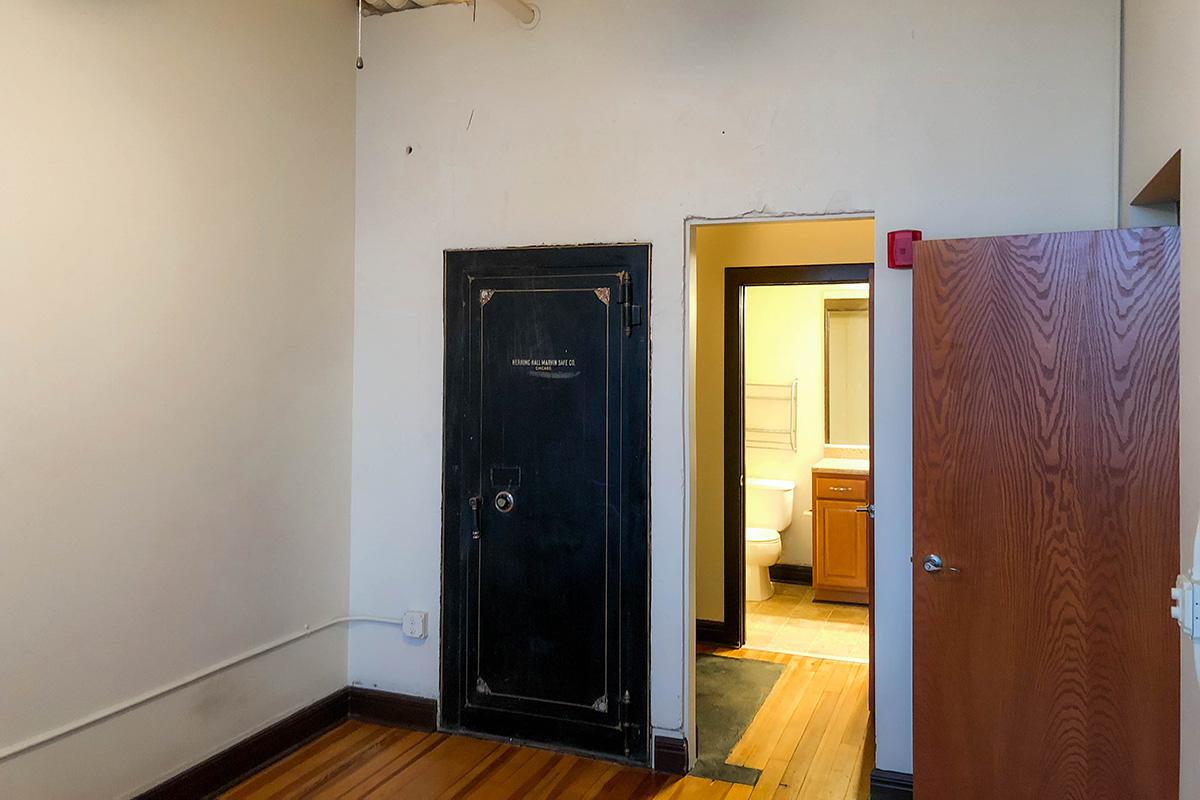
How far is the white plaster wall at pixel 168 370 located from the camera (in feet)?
8.27

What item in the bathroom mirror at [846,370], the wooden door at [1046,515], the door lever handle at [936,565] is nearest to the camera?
the wooden door at [1046,515]

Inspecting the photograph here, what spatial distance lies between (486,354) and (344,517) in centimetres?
96

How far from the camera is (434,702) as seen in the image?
3719 mm

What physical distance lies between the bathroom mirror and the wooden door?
3762 millimetres

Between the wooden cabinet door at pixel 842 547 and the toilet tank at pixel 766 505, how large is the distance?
1.35 feet

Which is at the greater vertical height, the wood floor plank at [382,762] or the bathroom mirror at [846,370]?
the bathroom mirror at [846,370]

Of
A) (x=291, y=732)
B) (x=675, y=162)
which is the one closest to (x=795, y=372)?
(x=675, y=162)

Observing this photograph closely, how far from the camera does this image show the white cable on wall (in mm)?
2528

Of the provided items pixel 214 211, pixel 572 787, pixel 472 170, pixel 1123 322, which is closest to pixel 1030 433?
pixel 1123 322

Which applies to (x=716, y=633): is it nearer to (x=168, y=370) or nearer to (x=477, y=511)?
(x=477, y=511)

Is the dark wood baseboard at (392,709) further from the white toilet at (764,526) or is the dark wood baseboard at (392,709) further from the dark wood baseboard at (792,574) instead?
the dark wood baseboard at (792,574)

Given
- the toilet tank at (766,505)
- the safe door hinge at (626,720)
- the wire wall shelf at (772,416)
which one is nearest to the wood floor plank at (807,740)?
the safe door hinge at (626,720)

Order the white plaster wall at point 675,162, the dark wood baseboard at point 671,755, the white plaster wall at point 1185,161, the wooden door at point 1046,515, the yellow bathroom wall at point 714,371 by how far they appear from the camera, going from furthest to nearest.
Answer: the yellow bathroom wall at point 714,371 → the dark wood baseboard at point 671,755 → the white plaster wall at point 675,162 → the wooden door at point 1046,515 → the white plaster wall at point 1185,161

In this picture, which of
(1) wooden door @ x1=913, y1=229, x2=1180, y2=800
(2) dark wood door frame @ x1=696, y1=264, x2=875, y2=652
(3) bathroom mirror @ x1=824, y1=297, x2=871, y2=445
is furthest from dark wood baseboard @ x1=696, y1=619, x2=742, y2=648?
(1) wooden door @ x1=913, y1=229, x2=1180, y2=800
